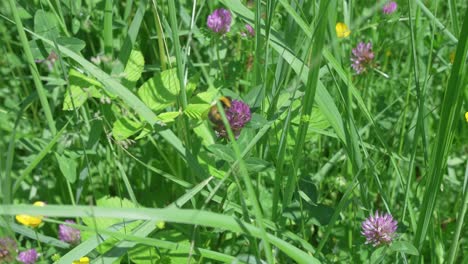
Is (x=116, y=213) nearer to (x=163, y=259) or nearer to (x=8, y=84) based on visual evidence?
(x=163, y=259)

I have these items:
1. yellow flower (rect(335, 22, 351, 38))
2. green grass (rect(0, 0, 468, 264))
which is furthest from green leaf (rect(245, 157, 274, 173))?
yellow flower (rect(335, 22, 351, 38))

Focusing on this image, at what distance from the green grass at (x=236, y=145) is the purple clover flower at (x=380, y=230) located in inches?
→ 0.8

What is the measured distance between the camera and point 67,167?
136 cm

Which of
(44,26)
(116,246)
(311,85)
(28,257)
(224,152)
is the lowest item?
(28,257)

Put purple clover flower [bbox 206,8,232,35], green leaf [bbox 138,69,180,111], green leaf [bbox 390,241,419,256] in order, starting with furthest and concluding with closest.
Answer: purple clover flower [bbox 206,8,232,35], green leaf [bbox 138,69,180,111], green leaf [bbox 390,241,419,256]

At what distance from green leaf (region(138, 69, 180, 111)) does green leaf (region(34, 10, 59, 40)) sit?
0.22 meters

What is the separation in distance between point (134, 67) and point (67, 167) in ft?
0.82

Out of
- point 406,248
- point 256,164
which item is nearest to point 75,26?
point 256,164

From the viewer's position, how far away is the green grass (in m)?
0.99

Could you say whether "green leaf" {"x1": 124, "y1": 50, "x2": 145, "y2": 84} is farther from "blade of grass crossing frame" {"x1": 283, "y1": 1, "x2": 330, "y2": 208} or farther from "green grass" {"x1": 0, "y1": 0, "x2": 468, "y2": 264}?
"blade of grass crossing frame" {"x1": 283, "y1": 1, "x2": 330, "y2": 208}

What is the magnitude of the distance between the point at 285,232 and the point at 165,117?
288mm

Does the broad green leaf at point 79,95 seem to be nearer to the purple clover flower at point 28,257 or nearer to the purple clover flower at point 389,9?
the purple clover flower at point 28,257

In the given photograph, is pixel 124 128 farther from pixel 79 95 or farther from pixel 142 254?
pixel 142 254

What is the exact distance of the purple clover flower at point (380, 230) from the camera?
45.6 inches
